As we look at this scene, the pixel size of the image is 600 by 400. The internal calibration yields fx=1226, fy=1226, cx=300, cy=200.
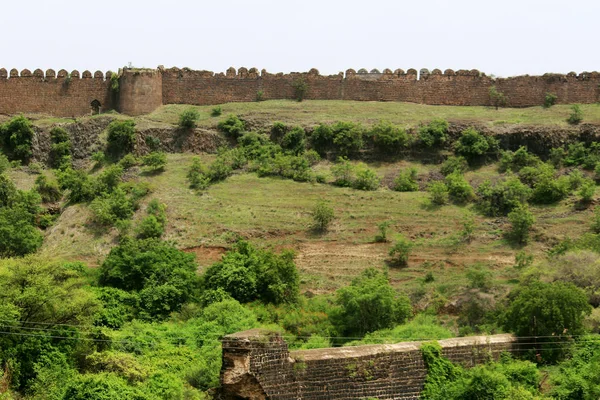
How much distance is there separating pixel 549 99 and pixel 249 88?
11.5 metres

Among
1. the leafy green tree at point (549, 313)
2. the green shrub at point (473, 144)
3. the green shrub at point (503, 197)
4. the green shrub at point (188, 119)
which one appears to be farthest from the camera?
the green shrub at point (188, 119)

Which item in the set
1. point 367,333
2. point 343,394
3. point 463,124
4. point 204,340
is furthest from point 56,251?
point 343,394

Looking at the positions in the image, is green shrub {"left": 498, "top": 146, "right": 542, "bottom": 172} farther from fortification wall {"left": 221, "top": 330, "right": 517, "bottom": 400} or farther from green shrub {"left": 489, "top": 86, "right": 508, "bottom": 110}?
fortification wall {"left": 221, "top": 330, "right": 517, "bottom": 400}

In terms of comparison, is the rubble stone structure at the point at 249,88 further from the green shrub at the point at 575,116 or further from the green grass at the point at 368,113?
the green shrub at the point at 575,116

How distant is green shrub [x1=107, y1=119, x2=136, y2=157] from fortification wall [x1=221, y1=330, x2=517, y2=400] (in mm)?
23574

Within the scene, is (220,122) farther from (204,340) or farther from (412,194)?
(204,340)

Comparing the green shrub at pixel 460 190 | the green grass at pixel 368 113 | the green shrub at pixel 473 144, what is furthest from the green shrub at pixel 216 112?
the green shrub at pixel 460 190

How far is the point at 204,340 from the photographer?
30828 mm

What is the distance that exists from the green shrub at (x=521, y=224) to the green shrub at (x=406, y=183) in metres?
4.57

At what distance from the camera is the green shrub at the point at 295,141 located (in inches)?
1746

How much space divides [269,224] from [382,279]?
19.3ft

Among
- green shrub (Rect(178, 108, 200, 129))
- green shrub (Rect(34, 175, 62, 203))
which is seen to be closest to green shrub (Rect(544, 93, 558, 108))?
green shrub (Rect(178, 108, 200, 129))

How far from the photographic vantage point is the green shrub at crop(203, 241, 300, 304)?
34.8 meters

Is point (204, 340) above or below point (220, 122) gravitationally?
below
